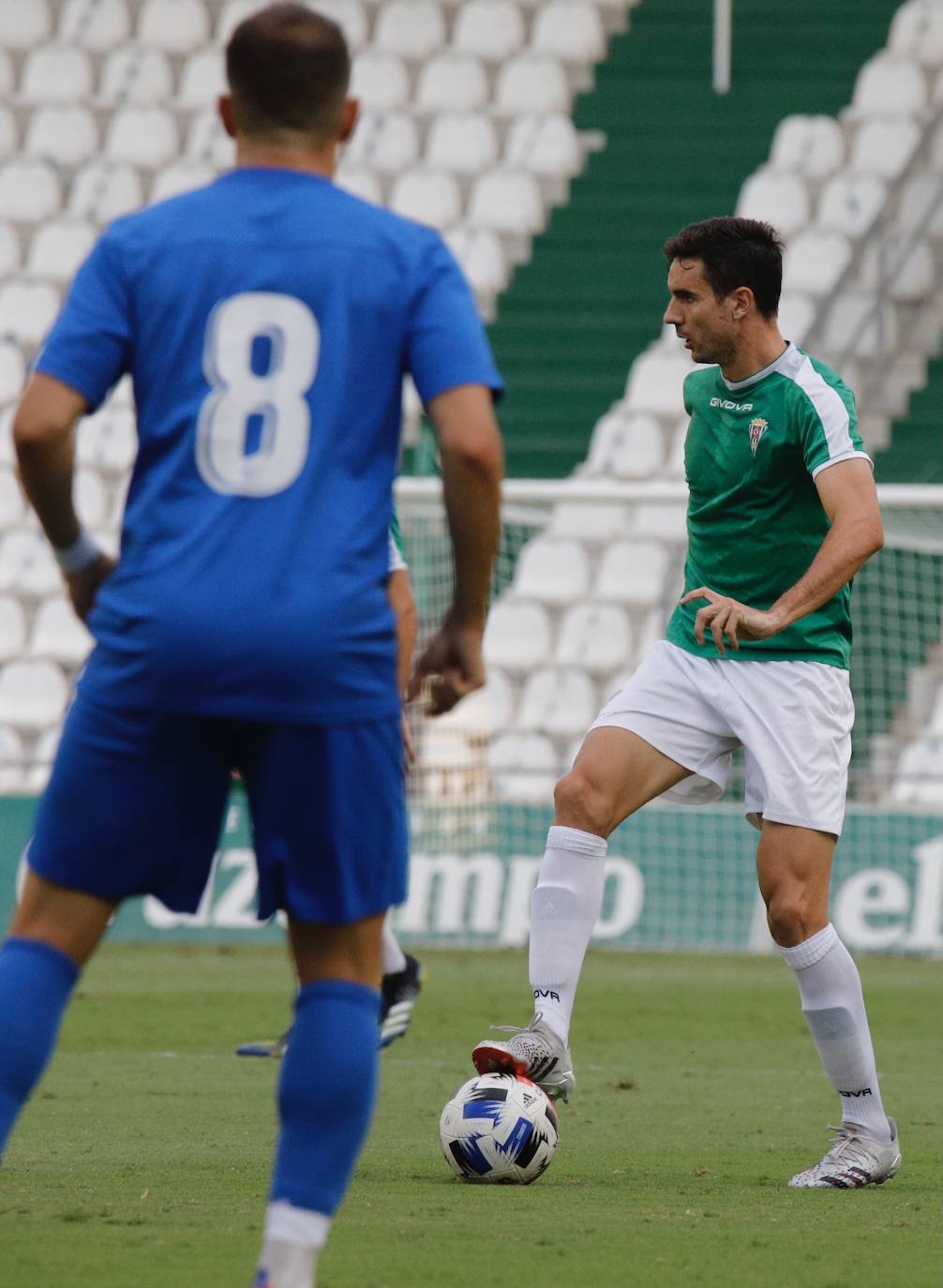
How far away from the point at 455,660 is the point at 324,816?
0.29 meters

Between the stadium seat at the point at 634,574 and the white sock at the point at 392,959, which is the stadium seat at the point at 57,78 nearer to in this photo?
the stadium seat at the point at 634,574

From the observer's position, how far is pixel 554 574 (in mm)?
13773

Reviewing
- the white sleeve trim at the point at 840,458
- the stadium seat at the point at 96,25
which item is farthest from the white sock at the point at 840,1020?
the stadium seat at the point at 96,25

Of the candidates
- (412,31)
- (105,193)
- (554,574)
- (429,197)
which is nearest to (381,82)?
(412,31)

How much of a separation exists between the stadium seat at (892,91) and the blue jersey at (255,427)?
13770 millimetres

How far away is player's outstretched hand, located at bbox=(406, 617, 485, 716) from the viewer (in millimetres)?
3035

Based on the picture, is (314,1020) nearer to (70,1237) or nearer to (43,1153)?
(70,1237)

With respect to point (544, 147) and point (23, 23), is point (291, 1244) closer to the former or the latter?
point (544, 147)

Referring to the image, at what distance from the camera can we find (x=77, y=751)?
9.76 feet

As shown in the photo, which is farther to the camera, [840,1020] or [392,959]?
[392,959]

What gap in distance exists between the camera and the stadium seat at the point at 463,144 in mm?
16781

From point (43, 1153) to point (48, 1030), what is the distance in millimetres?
1906

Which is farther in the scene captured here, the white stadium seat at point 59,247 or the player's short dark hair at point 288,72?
the white stadium seat at point 59,247

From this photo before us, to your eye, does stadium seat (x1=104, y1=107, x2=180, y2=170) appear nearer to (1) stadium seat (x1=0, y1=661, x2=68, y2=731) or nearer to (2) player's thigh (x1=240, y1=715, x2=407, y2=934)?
(1) stadium seat (x1=0, y1=661, x2=68, y2=731)
